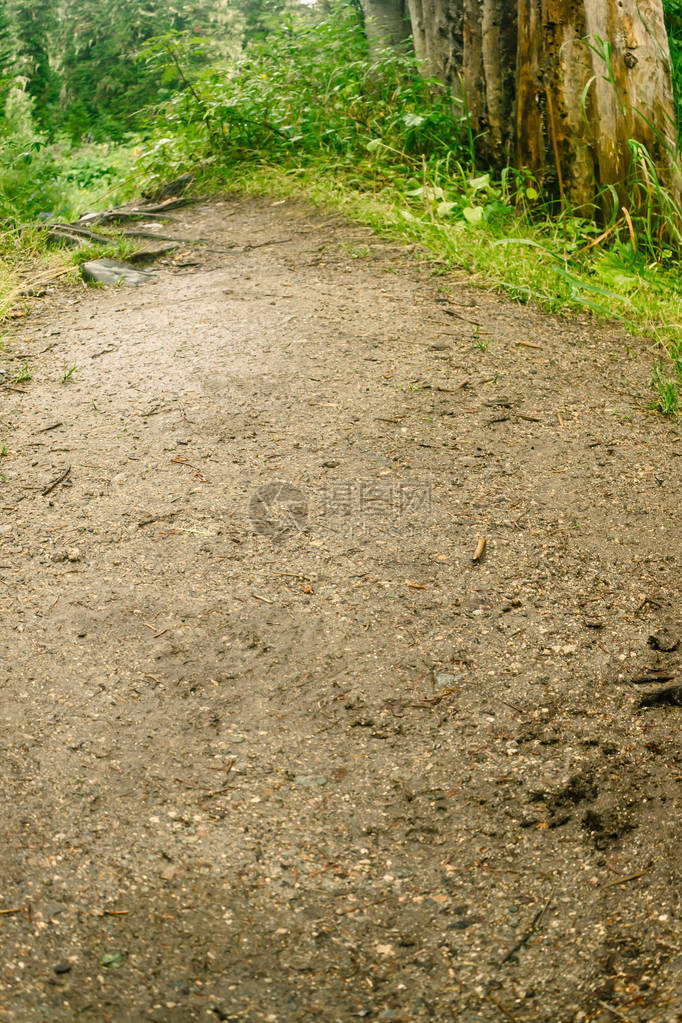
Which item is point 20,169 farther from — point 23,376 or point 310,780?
point 310,780

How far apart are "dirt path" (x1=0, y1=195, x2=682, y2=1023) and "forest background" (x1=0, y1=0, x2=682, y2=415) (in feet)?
2.09

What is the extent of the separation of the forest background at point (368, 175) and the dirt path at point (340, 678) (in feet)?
2.09

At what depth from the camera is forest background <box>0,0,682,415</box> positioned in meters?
4.39

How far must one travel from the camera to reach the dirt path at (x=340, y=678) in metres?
1.72

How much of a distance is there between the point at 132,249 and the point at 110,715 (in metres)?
3.63

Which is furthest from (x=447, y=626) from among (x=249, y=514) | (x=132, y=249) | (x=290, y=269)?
(x=132, y=249)

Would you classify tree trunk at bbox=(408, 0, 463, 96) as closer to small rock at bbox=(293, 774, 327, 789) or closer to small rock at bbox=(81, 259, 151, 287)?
small rock at bbox=(81, 259, 151, 287)

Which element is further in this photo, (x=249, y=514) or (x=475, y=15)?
(x=475, y=15)

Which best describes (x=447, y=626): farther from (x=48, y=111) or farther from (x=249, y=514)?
(x=48, y=111)

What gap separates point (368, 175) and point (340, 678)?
4172 millimetres

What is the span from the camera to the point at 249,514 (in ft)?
9.53

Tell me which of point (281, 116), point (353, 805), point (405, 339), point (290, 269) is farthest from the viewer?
point (281, 116)

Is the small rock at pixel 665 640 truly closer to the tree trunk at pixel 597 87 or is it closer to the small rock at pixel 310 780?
the small rock at pixel 310 780

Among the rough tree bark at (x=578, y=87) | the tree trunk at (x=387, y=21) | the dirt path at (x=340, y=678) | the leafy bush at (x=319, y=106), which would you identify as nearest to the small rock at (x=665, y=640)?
the dirt path at (x=340, y=678)
